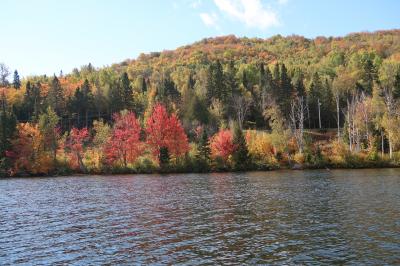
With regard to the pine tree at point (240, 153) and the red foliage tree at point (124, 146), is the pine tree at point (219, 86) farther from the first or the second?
the red foliage tree at point (124, 146)

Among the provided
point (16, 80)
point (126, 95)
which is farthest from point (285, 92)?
point (16, 80)

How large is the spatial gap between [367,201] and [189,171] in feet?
188

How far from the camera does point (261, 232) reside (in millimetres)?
29875

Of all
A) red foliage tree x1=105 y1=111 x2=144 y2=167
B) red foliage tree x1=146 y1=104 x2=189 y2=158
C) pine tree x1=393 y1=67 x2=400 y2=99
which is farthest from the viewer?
pine tree x1=393 y1=67 x2=400 y2=99

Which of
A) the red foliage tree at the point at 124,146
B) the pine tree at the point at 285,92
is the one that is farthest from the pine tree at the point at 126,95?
the pine tree at the point at 285,92

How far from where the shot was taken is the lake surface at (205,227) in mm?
24016

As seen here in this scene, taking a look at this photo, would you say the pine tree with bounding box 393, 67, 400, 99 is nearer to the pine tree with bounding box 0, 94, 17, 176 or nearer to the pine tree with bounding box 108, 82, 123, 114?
the pine tree with bounding box 108, 82, 123, 114

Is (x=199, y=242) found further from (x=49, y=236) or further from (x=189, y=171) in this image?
(x=189, y=171)

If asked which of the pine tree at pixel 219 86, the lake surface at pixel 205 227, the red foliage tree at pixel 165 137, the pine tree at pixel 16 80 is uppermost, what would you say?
the pine tree at pixel 16 80

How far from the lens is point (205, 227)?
31953 millimetres

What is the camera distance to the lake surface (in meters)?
24.0

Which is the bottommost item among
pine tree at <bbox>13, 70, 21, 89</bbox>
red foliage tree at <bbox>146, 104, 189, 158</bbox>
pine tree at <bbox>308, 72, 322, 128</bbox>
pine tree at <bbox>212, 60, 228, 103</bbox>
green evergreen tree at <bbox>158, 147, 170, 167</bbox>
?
green evergreen tree at <bbox>158, 147, 170, 167</bbox>

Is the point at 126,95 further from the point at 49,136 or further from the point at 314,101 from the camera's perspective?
the point at 314,101

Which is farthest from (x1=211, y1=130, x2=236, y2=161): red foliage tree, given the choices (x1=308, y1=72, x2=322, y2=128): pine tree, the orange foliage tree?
(x1=308, y1=72, x2=322, y2=128): pine tree
